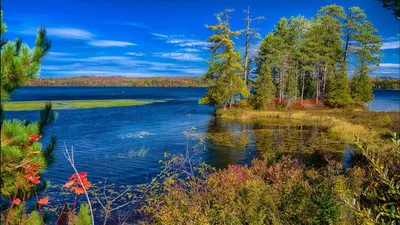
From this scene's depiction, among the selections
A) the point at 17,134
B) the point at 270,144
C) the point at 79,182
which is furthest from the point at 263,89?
the point at 17,134

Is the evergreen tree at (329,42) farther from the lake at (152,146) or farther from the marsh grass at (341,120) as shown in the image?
the lake at (152,146)

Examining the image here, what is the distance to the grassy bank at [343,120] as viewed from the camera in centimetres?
2402

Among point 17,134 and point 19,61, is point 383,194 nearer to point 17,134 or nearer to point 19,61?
point 17,134

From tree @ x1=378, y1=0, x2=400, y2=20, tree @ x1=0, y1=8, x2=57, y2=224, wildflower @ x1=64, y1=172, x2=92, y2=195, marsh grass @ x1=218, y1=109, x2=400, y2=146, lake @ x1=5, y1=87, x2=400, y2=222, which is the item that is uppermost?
tree @ x1=378, y1=0, x2=400, y2=20

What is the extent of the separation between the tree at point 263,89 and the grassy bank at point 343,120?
8.53 ft

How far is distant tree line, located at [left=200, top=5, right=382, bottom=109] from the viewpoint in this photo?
1596 inches

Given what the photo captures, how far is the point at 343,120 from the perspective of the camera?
31.9m

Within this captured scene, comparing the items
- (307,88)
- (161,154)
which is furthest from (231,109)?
(161,154)

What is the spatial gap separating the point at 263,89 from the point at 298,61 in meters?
11.8

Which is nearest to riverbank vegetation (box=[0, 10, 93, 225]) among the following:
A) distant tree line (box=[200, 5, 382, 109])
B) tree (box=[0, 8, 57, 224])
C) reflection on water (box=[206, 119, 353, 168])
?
tree (box=[0, 8, 57, 224])

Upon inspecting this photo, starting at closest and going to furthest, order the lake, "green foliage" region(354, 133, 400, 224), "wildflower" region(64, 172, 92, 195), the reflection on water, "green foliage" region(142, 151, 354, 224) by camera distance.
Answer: "green foliage" region(354, 133, 400, 224)
"wildflower" region(64, 172, 92, 195)
"green foliage" region(142, 151, 354, 224)
the lake
the reflection on water

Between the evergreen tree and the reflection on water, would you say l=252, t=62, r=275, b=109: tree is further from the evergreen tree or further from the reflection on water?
the reflection on water

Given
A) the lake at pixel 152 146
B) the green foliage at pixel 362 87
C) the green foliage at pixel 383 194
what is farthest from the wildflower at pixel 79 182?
the green foliage at pixel 362 87

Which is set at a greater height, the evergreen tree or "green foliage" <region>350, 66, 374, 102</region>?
the evergreen tree
